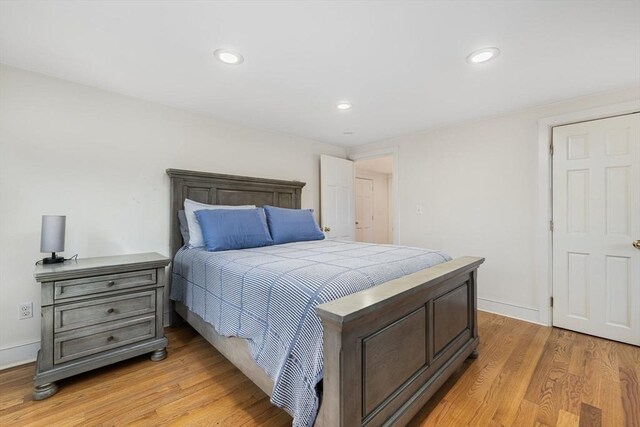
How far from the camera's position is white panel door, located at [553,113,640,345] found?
2.33 meters

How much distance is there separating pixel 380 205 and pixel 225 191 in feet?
15.5

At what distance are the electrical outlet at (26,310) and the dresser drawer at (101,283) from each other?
0.65 meters

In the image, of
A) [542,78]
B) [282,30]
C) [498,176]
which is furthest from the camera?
[498,176]

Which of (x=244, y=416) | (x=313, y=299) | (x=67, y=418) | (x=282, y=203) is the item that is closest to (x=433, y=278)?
(x=313, y=299)

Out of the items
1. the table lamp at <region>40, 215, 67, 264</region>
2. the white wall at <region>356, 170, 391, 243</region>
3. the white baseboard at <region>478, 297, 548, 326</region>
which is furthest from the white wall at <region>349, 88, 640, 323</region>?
the table lamp at <region>40, 215, 67, 264</region>

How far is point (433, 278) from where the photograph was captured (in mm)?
1553

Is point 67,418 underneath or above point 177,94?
underneath

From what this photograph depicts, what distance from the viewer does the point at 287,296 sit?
133 centimetres

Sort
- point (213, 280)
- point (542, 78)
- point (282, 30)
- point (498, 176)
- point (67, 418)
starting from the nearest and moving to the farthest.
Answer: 1. point (67, 418)
2. point (282, 30)
3. point (213, 280)
4. point (542, 78)
5. point (498, 176)

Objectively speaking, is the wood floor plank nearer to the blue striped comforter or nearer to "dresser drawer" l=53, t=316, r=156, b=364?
the blue striped comforter

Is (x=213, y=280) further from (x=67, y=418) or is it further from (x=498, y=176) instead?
(x=498, y=176)

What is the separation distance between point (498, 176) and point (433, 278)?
2.14 metres

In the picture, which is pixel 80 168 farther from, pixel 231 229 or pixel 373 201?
pixel 373 201

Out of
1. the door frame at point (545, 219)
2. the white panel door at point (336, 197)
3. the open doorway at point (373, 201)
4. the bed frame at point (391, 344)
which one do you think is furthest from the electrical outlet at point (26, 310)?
the open doorway at point (373, 201)
